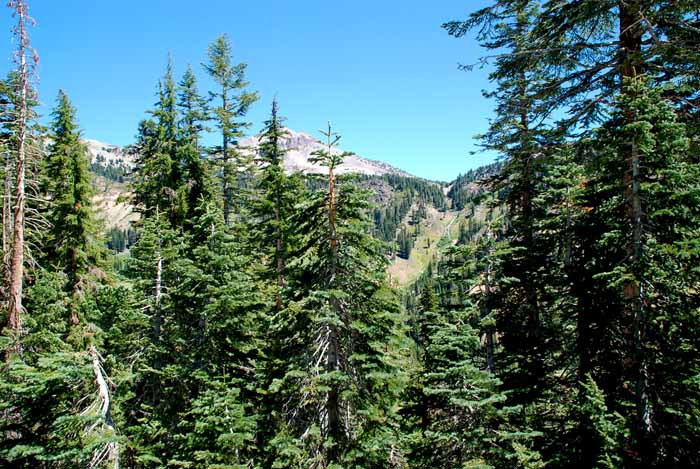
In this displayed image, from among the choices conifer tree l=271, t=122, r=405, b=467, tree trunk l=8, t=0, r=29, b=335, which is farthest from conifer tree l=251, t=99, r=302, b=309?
tree trunk l=8, t=0, r=29, b=335

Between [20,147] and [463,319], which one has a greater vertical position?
[20,147]

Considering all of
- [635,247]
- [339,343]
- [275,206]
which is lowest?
[339,343]

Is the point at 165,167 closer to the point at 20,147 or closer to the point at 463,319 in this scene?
the point at 20,147

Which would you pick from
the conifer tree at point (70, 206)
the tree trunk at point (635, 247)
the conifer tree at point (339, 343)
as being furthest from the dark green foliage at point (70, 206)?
the tree trunk at point (635, 247)

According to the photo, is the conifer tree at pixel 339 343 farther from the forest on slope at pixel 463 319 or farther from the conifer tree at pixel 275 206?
the conifer tree at pixel 275 206

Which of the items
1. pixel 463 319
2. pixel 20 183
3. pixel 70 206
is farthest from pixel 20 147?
pixel 463 319

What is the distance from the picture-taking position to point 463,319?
11.6m

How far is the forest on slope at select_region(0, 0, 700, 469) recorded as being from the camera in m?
8.22

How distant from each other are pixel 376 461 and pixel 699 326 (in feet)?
26.6

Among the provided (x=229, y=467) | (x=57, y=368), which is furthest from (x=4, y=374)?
(x=229, y=467)

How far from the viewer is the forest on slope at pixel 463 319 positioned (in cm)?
822

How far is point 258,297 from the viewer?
15.3 m

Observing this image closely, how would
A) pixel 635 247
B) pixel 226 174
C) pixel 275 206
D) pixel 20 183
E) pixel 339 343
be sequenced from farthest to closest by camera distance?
1. pixel 226 174
2. pixel 275 206
3. pixel 20 183
4. pixel 339 343
5. pixel 635 247

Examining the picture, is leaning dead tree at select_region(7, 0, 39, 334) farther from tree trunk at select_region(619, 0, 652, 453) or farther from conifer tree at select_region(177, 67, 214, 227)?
tree trunk at select_region(619, 0, 652, 453)
